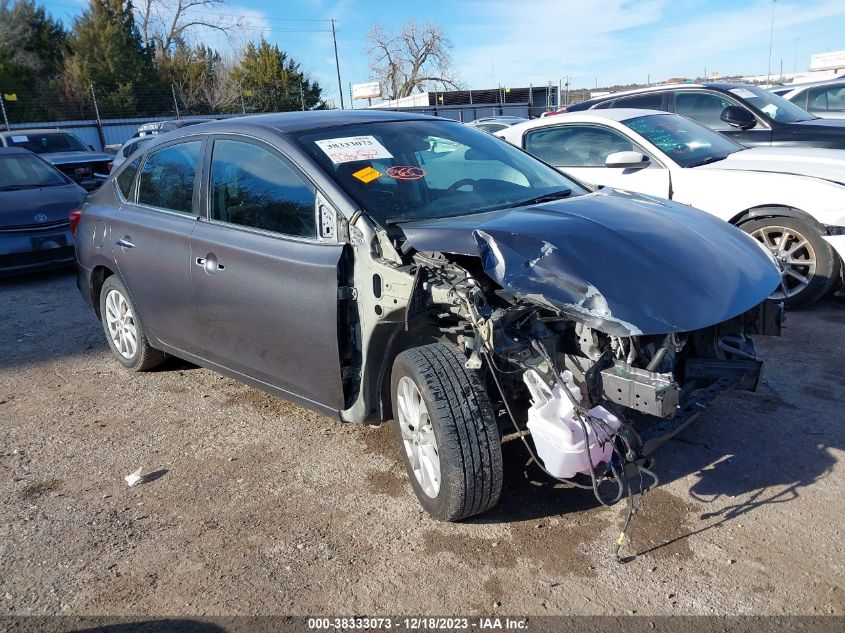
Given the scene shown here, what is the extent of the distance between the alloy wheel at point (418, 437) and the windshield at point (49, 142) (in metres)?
13.9

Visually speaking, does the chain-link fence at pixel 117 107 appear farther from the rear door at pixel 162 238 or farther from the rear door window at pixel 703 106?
the rear door at pixel 162 238

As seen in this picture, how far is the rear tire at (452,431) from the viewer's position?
2.78m

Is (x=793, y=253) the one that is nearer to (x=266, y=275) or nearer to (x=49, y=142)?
(x=266, y=275)

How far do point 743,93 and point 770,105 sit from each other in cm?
32

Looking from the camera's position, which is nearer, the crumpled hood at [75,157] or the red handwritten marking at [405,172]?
the red handwritten marking at [405,172]

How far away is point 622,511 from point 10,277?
754 centimetres

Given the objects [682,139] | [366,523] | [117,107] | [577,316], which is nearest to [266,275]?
[366,523]

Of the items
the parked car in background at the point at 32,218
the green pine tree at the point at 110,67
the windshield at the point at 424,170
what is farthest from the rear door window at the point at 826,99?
the green pine tree at the point at 110,67

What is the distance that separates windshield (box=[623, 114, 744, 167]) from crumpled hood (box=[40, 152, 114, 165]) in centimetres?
1091

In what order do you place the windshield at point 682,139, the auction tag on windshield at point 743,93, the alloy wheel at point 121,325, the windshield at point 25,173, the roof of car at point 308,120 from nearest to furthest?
1. the roof of car at point 308,120
2. the alloy wheel at point 121,325
3. the windshield at point 682,139
4. the auction tag on windshield at point 743,93
5. the windshield at point 25,173

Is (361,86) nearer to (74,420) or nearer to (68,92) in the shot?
(68,92)

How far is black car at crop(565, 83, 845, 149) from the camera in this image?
288 inches

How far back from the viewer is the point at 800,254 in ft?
18.1

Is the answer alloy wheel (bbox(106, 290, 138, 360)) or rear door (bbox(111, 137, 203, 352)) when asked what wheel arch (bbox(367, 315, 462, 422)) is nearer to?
rear door (bbox(111, 137, 203, 352))
